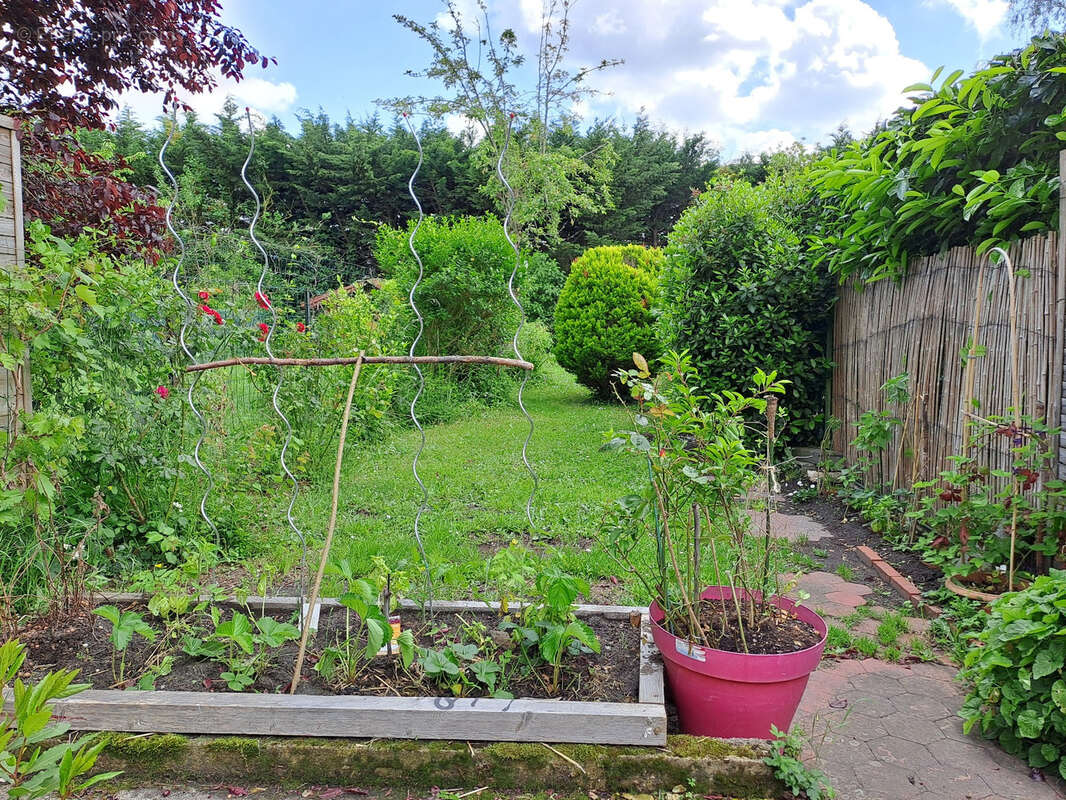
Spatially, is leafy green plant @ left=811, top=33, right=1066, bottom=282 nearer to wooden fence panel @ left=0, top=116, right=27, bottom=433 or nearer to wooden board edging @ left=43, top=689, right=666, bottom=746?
wooden board edging @ left=43, top=689, right=666, bottom=746

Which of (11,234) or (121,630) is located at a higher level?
(11,234)

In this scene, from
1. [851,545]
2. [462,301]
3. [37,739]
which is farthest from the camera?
[462,301]

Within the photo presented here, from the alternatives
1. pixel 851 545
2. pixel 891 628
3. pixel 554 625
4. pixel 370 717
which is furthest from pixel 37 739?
pixel 851 545

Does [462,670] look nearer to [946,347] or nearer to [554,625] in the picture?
[554,625]

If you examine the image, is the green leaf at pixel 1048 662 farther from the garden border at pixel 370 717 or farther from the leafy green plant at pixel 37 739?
the leafy green plant at pixel 37 739

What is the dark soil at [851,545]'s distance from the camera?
3236 millimetres

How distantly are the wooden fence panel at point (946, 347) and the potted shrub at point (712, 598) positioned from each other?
1.55m

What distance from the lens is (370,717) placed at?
1.70m

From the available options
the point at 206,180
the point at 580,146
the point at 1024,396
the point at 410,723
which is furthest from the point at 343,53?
the point at 580,146

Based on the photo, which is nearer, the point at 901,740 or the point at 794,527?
the point at 901,740

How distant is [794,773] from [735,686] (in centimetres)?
23

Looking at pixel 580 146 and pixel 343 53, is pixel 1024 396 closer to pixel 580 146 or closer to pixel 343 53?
pixel 343 53

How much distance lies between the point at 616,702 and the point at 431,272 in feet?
23.5

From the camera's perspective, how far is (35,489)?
2.17 meters
